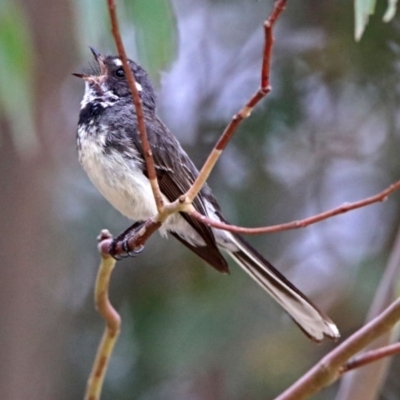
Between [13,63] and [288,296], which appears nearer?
[13,63]

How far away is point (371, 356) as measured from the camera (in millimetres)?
1653

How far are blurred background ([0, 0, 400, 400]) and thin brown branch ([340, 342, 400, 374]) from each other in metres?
1.69

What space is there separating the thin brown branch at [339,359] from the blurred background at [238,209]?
164 centimetres

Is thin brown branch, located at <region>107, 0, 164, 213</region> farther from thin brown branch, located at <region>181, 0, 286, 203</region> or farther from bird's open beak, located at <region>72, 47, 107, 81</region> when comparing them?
bird's open beak, located at <region>72, 47, 107, 81</region>

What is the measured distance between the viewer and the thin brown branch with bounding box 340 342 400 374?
161 centimetres

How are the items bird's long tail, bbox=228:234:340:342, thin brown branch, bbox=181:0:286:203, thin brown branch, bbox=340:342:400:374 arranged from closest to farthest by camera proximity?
thin brown branch, bbox=181:0:286:203 → thin brown branch, bbox=340:342:400:374 → bird's long tail, bbox=228:234:340:342

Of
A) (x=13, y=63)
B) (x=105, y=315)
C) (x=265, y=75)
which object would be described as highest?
(x=13, y=63)

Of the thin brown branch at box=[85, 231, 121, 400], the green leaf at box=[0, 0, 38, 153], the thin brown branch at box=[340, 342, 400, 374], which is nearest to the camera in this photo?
the thin brown branch at box=[340, 342, 400, 374]

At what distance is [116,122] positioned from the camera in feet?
7.75

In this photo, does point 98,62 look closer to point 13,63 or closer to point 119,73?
point 119,73

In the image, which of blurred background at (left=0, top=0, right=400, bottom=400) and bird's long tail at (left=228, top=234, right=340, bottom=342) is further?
blurred background at (left=0, top=0, right=400, bottom=400)

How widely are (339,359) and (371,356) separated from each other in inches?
3.5

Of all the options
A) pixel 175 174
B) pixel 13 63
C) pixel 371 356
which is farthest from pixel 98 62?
pixel 371 356

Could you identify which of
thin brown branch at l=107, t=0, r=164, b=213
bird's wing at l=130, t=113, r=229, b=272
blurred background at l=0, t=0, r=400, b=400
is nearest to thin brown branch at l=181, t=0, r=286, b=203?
thin brown branch at l=107, t=0, r=164, b=213
